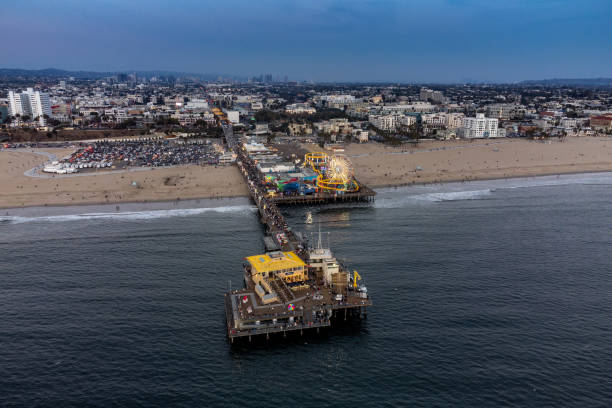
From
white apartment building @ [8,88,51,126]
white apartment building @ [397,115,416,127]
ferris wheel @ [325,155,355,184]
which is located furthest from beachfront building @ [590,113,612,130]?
white apartment building @ [8,88,51,126]

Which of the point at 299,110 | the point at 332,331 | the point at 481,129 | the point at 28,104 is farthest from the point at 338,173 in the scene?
the point at 28,104

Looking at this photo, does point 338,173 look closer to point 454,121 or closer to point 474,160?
point 474,160

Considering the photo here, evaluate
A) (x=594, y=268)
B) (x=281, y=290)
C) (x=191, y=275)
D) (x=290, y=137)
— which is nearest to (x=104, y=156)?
(x=290, y=137)

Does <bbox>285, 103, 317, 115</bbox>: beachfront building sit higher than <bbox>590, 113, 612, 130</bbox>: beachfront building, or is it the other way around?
<bbox>285, 103, 317, 115</bbox>: beachfront building

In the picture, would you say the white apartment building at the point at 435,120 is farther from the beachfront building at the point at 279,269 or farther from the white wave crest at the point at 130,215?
the beachfront building at the point at 279,269

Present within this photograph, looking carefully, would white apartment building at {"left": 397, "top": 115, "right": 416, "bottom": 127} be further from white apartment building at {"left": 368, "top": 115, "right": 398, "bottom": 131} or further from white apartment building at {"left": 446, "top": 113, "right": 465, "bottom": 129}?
white apartment building at {"left": 446, "top": 113, "right": 465, "bottom": 129}

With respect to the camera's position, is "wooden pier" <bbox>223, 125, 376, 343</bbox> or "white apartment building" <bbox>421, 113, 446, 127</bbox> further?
"white apartment building" <bbox>421, 113, 446, 127</bbox>

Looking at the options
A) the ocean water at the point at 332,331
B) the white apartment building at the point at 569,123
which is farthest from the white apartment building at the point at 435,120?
the ocean water at the point at 332,331

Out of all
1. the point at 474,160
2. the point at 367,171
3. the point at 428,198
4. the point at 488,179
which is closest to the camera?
the point at 428,198

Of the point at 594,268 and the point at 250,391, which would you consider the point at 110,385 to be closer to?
the point at 250,391
